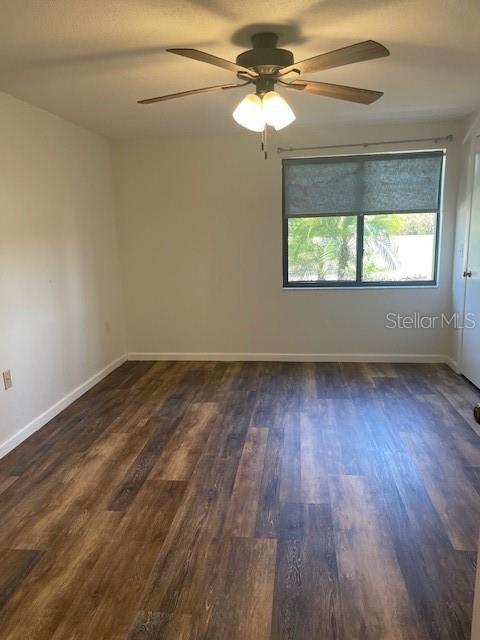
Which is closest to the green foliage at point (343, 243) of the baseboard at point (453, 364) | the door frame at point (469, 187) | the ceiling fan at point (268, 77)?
the door frame at point (469, 187)

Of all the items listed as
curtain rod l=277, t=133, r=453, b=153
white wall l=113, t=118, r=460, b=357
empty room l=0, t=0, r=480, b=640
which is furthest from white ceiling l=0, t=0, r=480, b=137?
white wall l=113, t=118, r=460, b=357

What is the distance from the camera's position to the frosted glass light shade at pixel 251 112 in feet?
7.27

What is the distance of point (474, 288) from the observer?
12.4ft

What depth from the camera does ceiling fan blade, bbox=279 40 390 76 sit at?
1798mm

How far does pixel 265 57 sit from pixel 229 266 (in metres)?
2.60

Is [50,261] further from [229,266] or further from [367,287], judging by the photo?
[367,287]

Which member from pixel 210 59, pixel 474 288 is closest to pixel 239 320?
pixel 474 288

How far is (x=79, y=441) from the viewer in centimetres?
303

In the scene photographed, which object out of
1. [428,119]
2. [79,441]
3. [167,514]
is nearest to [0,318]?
[79,441]

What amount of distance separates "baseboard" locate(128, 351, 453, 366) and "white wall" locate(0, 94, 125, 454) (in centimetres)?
59

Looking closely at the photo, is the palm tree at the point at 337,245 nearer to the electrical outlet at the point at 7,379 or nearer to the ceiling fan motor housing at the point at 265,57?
the ceiling fan motor housing at the point at 265,57

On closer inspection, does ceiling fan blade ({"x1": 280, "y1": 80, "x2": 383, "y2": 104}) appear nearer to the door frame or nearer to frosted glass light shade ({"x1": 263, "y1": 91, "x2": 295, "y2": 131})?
frosted glass light shade ({"x1": 263, "y1": 91, "x2": 295, "y2": 131})

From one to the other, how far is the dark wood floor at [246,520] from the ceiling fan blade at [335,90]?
2.12 meters

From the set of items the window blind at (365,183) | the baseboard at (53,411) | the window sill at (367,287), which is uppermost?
the window blind at (365,183)
